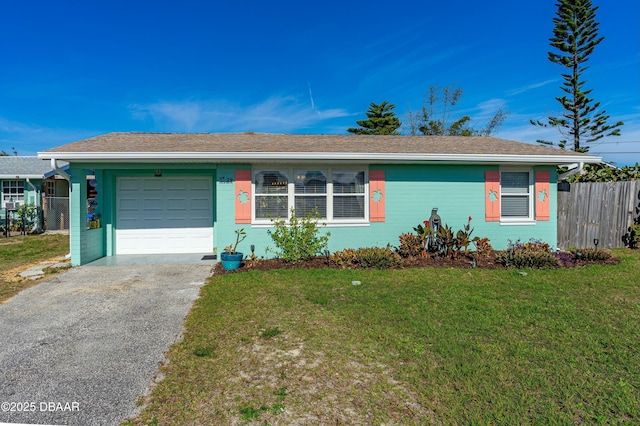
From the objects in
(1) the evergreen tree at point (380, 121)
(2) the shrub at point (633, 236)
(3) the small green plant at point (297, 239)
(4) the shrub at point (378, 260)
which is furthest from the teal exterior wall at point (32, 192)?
(2) the shrub at point (633, 236)

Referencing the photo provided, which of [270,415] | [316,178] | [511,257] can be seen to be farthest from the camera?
[316,178]

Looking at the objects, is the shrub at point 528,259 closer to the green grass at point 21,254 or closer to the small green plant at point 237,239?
the small green plant at point 237,239

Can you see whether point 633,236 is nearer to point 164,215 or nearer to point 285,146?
point 285,146

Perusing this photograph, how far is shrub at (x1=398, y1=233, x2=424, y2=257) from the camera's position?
759 centimetres

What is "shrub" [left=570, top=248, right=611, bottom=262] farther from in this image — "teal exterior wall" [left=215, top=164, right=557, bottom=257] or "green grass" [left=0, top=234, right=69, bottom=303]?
"green grass" [left=0, top=234, right=69, bottom=303]

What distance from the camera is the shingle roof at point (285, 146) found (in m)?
7.30

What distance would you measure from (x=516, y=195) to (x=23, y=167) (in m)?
20.7

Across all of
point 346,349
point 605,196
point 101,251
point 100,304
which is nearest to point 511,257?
point 605,196

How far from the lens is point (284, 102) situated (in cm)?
1970

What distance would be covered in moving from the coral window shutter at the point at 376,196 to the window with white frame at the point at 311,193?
0.54 feet

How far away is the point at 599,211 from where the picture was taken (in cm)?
891

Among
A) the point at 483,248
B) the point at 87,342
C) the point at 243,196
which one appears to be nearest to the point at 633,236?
the point at 483,248

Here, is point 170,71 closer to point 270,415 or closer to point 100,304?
point 100,304

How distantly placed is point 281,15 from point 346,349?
12.6 m
